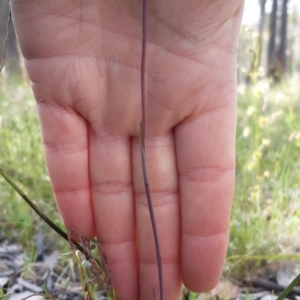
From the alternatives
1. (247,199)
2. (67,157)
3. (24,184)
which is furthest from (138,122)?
(24,184)

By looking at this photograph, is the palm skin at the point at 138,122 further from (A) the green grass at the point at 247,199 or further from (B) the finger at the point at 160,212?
(A) the green grass at the point at 247,199

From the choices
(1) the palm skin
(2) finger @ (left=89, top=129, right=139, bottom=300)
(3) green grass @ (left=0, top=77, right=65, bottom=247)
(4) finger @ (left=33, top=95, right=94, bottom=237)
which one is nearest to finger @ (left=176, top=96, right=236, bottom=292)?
(1) the palm skin

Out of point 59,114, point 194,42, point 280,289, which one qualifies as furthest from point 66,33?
point 280,289

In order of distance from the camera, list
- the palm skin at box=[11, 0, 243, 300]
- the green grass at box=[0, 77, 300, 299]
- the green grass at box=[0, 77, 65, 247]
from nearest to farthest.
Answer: the palm skin at box=[11, 0, 243, 300] → the green grass at box=[0, 77, 300, 299] → the green grass at box=[0, 77, 65, 247]

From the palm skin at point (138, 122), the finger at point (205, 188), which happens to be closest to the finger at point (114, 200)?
the palm skin at point (138, 122)

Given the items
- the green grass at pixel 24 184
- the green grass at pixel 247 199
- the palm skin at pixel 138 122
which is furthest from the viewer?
the green grass at pixel 24 184

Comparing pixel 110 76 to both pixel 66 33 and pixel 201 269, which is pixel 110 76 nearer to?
pixel 66 33

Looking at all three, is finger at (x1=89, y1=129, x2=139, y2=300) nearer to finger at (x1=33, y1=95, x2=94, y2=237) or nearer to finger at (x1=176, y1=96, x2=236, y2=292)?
finger at (x1=33, y1=95, x2=94, y2=237)

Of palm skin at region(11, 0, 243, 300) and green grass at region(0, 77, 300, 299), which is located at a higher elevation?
palm skin at region(11, 0, 243, 300)
